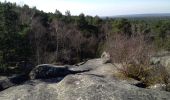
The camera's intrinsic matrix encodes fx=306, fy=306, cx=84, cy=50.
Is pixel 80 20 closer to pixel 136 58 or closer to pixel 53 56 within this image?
pixel 53 56

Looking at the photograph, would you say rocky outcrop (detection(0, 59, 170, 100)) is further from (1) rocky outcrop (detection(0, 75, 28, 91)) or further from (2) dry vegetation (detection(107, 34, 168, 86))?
(2) dry vegetation (detection(107, 34, 168, 86))

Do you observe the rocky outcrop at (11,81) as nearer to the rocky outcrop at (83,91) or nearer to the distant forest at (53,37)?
the rocky outcrop at (83,91)

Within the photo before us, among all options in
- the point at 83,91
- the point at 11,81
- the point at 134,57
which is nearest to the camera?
the point at 83,91

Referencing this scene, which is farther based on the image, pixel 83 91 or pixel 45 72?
pixel 45 72

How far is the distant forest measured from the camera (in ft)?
73.0

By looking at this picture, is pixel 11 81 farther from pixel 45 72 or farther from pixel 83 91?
pixel 83 91

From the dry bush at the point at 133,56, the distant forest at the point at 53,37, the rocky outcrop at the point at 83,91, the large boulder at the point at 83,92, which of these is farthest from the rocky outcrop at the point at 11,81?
the dry bush at the point at 133,56

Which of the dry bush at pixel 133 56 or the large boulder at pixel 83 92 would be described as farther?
the dry bush at pixel 133 56

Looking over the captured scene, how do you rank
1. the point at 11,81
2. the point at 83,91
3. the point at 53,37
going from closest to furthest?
the point at 83,91 → the point at 11,81 → the point at 53,37

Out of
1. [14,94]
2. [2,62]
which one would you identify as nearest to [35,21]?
[2,62]

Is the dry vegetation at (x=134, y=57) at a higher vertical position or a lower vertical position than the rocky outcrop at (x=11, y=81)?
higher

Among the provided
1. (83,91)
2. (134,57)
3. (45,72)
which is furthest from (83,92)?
(134,57)

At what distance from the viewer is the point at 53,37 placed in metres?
45.2

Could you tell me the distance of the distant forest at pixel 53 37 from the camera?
2225 cm
